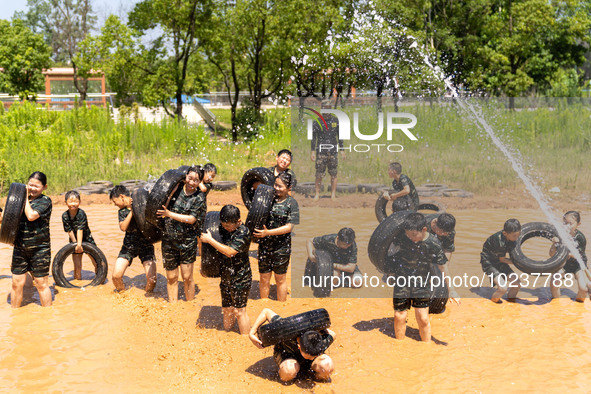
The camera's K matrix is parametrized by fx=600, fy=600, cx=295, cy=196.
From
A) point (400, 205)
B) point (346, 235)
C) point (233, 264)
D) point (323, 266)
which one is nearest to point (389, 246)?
point (346, 235)

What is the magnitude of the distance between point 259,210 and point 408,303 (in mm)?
2105

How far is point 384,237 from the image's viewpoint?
7.23 meters

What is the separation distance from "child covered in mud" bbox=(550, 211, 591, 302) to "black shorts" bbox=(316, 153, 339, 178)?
4.68 m

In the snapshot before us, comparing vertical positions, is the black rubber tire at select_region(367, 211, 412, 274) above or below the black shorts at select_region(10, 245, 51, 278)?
above

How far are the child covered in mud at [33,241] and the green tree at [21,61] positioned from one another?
31.6 metres

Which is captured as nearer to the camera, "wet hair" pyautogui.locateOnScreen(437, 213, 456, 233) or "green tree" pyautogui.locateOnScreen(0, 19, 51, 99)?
"wet hair" pyautogui.locateOnScreen(437, 213, 456, 233)

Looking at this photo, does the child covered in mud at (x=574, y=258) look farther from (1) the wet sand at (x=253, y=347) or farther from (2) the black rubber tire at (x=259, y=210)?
(2) the black rubber tire at (x=259, y=210)

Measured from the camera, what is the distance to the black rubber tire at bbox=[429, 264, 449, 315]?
23.7 ft

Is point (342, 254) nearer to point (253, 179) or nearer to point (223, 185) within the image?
point (253, 179)

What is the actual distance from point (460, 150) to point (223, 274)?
767 cm

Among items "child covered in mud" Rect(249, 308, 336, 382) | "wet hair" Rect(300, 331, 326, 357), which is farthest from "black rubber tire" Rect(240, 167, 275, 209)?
"wet hair" Rect(300, 331, 326, 357)

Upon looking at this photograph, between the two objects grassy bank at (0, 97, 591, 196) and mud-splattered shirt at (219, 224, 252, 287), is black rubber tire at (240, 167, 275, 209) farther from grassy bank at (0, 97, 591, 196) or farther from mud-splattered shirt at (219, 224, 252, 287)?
mud-splattered shirt at (219, 224, 252, 287)

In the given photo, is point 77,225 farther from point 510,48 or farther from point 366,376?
point 510,48

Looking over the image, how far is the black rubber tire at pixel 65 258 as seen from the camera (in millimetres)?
8430
